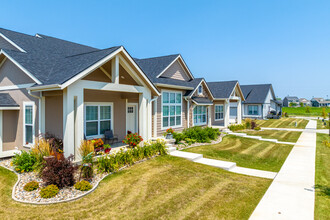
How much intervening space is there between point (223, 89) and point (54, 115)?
836 inches

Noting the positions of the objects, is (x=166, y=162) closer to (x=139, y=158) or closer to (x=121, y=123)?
(x=139, y=158)

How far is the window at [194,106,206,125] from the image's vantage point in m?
20.5

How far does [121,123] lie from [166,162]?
A: 460 centimetres

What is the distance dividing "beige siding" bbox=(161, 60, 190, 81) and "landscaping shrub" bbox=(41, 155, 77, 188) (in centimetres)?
1129

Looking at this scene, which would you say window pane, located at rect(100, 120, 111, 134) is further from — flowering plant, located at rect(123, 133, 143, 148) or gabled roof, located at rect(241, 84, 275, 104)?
gabled roof, located at rect(241, 84, 275, 104)

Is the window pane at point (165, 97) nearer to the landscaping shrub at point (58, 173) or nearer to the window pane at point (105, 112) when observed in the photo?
the window pane at point (105, 112)

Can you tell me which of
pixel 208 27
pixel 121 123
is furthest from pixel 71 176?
pixel 208 27

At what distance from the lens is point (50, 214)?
5.42 meters

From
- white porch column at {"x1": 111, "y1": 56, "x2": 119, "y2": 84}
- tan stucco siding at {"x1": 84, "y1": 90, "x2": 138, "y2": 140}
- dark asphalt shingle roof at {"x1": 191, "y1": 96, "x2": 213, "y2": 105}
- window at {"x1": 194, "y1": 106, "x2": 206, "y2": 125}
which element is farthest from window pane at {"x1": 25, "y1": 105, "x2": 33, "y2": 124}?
window at {"x1": 194, "y1": 106, "x2": 206, "y2": 125}

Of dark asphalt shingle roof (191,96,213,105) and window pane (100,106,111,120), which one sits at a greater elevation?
dark asphalt shingle roof (191,96,213,105)

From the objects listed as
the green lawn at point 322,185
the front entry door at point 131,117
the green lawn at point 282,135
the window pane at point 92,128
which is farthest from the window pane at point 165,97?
the green lawn at point 282,135

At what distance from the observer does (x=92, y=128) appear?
38.0ft

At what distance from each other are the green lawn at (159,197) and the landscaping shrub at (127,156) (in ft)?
1.45

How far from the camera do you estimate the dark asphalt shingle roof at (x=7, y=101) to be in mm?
10392
